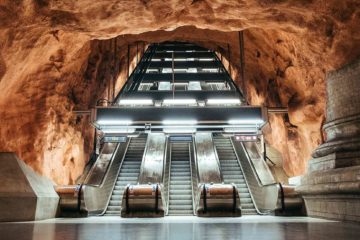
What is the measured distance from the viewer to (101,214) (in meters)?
9.72

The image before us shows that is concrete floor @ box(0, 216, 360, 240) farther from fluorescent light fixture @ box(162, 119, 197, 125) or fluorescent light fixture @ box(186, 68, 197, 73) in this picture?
fluorescent light fixture @ box(186, 68, 197, 73)

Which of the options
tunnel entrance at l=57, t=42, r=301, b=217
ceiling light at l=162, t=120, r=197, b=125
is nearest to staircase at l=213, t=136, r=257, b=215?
tunnel entrance at l=57, t=42, r=301, b=217

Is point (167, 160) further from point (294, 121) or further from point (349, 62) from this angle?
point (349, 62)

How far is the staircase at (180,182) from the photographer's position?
10.1 meters

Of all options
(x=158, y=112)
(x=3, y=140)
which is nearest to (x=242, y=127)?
(x=158, y=112)

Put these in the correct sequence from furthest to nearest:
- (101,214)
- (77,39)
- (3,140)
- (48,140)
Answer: (48,140) → (101,214) → (77,39) → (3,140)

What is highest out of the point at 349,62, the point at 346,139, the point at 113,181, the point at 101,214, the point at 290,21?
the point at 290,21

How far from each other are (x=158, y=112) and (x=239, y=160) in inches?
209

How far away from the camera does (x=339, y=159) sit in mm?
6051

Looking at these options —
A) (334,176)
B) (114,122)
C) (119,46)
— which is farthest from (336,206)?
(119,46)

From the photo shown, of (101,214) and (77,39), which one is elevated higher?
(77,39)

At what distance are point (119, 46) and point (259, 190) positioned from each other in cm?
906

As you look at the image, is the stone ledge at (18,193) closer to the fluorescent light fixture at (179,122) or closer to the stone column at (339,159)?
the fluorescent light fixture at (179,122)

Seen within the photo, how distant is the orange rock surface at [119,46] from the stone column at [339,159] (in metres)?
0.52
